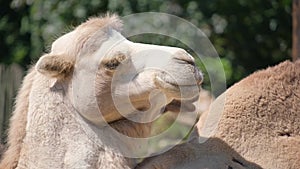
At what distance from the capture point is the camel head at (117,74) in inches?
128

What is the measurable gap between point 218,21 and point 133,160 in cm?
513

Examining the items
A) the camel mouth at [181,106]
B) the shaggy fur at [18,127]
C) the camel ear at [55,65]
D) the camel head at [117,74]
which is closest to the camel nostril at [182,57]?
the camel head at [117,74]

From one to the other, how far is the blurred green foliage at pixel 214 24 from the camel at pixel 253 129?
4190 millimetres

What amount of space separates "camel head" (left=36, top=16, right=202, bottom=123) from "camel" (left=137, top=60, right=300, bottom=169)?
273mm

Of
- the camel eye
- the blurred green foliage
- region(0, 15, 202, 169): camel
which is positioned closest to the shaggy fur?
region(0, 15, 202, 169): camel

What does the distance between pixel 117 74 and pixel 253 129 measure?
656mm

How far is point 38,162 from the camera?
3.38 meters

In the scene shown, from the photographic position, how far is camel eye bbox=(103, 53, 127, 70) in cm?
335

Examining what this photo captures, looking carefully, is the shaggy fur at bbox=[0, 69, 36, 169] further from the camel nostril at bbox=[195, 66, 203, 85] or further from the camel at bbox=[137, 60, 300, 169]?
the camel nostril at bbox=[195, 66, 203, 85]

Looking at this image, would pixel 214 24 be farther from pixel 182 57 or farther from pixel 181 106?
pixel 182 57

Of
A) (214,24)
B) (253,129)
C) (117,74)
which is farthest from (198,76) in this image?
(214,24)

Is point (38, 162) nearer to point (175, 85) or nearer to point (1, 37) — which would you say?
point (175, 85)

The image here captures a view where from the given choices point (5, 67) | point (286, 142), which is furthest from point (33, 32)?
point (286, 142)

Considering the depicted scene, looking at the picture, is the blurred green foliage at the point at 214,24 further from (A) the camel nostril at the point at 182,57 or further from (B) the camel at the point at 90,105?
(A) the camel nostril at the point at 182,57
